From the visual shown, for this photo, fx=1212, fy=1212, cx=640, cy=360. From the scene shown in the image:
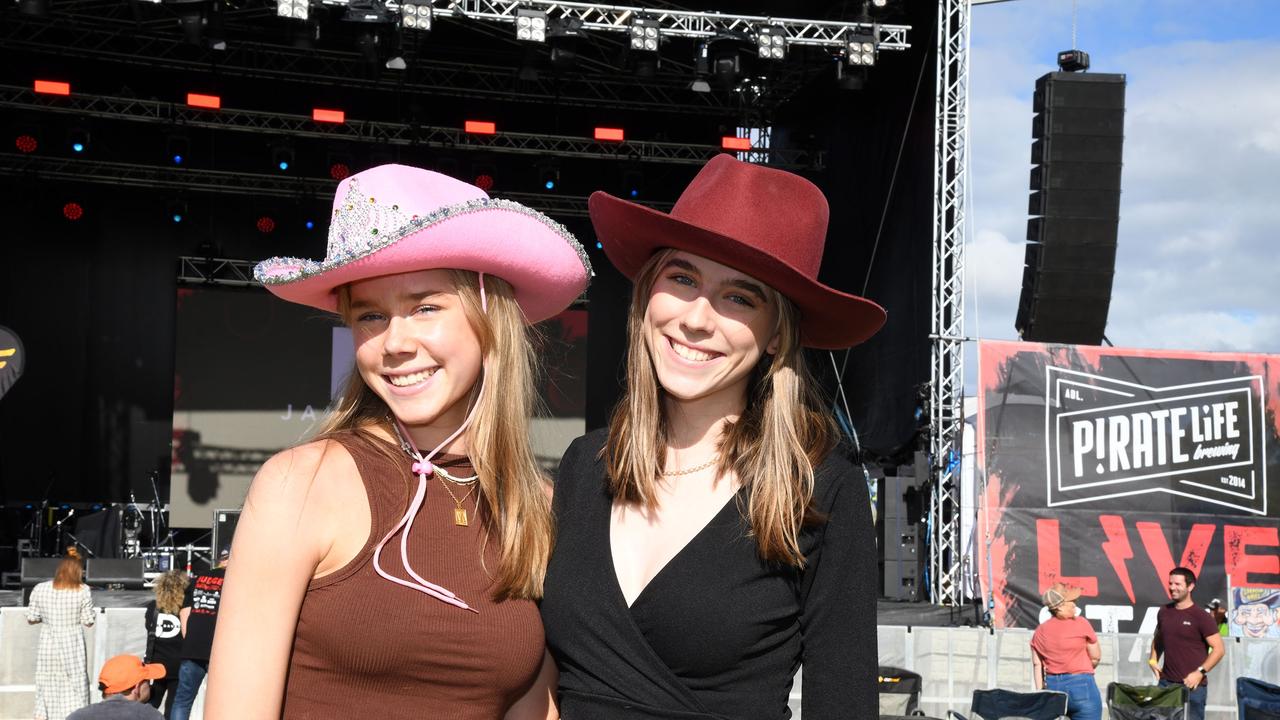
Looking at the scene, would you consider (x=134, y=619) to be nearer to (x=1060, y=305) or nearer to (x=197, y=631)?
(x=197, y=631)

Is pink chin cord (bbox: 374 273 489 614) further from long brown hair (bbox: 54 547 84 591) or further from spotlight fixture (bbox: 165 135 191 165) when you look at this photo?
spotlight fixture (bbox: 165 135 191 165)

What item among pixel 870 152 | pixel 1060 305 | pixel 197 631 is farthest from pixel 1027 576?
pixel 197 631

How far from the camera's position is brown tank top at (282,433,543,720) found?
72.7 inches

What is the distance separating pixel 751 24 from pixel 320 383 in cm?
769

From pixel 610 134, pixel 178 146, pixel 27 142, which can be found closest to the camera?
pixel 27 142

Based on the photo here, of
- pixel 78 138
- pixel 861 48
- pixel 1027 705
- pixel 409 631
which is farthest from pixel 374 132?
pixel 409 631

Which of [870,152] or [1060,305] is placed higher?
[870,152]

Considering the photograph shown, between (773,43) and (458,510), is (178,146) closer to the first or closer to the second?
(773,43)

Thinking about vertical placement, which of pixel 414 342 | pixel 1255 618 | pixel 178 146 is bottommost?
pixel 1255 618

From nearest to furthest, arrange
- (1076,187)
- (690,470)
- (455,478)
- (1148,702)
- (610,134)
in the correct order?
(455,478), (690,470), (1148,702), (1076,187), (610,134)

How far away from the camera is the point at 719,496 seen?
85.2 inches

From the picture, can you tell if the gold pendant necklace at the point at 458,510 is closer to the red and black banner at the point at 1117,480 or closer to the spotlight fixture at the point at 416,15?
the red and black banner at the point at 1117,480

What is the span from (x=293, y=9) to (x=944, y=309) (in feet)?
20.9

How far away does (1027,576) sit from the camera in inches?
409
